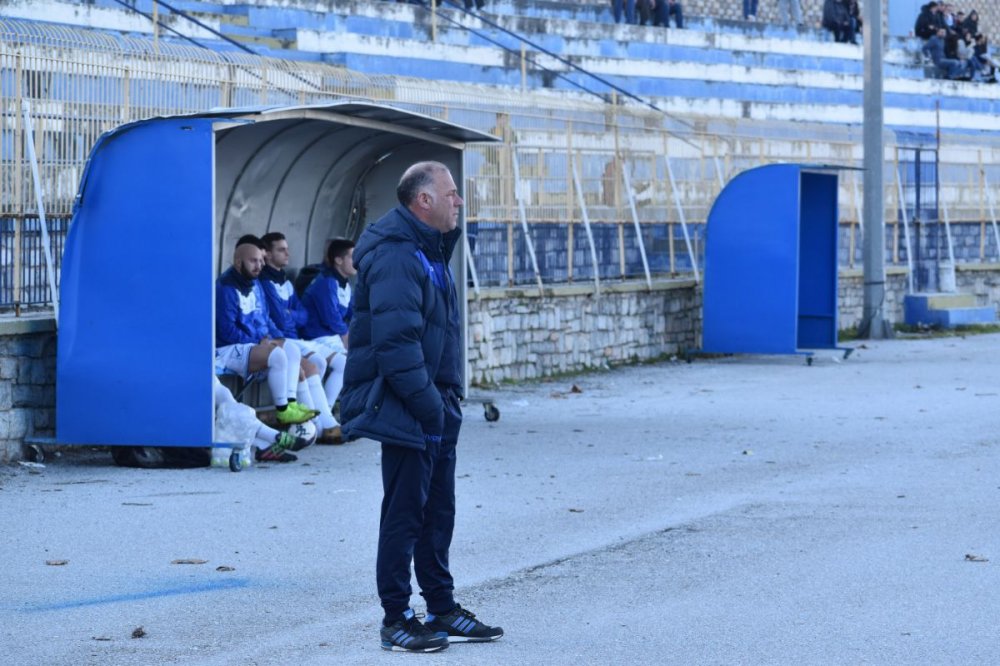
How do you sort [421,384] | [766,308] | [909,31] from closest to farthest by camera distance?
[421,384]
[766,308]
[909,31]

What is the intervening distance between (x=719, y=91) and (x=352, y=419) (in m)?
28.1

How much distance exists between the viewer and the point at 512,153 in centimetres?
1830

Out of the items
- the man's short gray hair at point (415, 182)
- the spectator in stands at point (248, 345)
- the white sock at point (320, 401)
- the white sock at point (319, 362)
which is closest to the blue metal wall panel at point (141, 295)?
the spectator in stands at point (248, 345)

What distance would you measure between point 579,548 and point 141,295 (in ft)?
13.3

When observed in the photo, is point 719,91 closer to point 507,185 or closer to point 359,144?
point 507,185

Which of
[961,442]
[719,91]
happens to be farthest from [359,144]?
[719,91]

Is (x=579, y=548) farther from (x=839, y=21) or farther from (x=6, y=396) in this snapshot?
(x=839, y=21)

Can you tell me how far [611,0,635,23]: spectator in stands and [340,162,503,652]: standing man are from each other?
95.6ft

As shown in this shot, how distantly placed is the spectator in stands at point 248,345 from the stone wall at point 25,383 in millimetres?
1177

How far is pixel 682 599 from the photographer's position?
24.5ft

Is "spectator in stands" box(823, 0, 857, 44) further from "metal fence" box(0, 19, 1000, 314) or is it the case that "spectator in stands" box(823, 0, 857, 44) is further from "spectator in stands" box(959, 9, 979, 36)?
"metal fence" box(0, 19, 1000, 314)

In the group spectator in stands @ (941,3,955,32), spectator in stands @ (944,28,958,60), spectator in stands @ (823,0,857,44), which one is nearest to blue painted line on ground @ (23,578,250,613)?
spectator in stands @ (823,0,857,44)

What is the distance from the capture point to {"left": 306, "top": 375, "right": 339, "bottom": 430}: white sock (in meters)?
13.1

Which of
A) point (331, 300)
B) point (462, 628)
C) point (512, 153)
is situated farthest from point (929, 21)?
point (462, 628)
